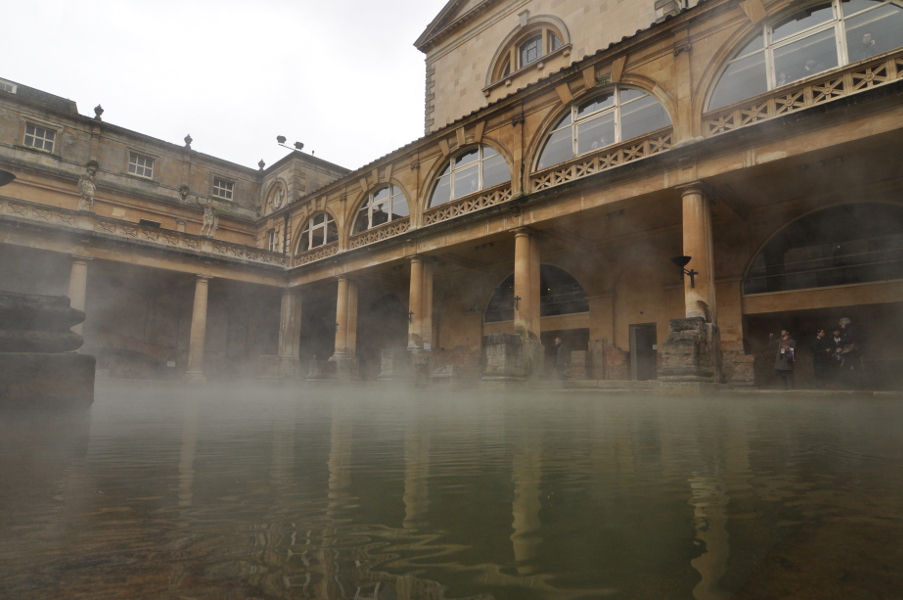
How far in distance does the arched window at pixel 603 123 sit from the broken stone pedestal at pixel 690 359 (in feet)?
17.4

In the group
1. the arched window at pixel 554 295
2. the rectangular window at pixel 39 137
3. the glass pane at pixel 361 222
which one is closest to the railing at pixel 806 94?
the arched window at pixel 554 295

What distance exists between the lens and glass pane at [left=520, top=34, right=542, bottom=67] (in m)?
19.9

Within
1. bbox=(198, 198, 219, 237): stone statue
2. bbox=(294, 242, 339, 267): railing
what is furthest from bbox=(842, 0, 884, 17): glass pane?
bbox=(198, 198, 219, 237): stone statue

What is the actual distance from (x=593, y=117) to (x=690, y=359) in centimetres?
743

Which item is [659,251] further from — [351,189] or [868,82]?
[351,189]

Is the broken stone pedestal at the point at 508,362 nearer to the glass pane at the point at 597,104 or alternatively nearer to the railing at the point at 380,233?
the glass pane at the point at 597,104

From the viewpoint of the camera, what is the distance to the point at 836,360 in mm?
10812

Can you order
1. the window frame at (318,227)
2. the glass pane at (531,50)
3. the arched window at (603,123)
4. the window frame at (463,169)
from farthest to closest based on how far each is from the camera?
the window frame at (318,227)
the glass pane at (531,50)
the window frame at (463,169)
the arched window at (603,123)

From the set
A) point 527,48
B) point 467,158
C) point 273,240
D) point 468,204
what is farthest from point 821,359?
point 273,240

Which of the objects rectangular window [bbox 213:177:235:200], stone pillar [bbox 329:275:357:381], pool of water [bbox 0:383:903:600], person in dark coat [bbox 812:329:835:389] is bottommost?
pool of water [bbox 0:383:903:600]

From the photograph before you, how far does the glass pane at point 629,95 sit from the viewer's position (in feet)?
43.5

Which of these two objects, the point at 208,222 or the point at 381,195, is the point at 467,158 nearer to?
the point at 381,195

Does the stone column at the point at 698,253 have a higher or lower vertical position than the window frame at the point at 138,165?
lower

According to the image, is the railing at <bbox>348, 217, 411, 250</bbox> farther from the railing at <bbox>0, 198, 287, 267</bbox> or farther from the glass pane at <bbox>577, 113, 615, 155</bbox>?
the glass pane at <bbox>577, 113, 615, 155</bbox>
